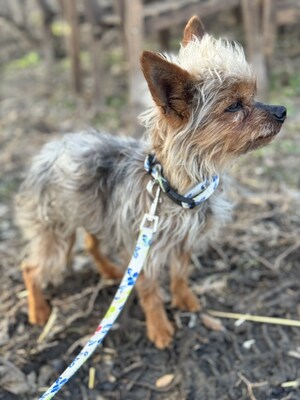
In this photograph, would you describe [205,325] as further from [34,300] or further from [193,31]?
[193,31]

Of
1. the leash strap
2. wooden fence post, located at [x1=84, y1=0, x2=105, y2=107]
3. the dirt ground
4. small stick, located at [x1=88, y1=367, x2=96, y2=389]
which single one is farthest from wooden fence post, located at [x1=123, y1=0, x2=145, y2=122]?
small stick, located at [x1=88, y1=367, x2=96, y2=389]

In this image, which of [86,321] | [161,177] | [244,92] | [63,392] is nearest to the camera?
[244,92]

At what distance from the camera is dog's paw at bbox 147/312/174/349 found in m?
3.69

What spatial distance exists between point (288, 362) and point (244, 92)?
74.3 inches

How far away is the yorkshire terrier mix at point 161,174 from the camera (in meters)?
2.85

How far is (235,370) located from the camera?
3.46m

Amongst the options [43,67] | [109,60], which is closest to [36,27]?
[43,67]

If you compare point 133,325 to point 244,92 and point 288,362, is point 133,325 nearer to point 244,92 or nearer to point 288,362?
point 288,362

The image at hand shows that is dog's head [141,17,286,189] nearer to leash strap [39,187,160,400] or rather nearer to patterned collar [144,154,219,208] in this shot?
patterned collar [144,154,219,208]

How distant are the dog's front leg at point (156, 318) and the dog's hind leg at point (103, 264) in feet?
2.01

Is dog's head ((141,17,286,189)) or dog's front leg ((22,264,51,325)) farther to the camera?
dog's front leg ((22,264,51,325))

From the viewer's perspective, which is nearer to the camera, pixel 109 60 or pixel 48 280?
pixel 48 280

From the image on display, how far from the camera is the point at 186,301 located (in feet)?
12.9

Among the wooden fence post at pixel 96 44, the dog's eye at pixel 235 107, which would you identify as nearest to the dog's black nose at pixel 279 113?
the dog's eye at pixel 235 107
